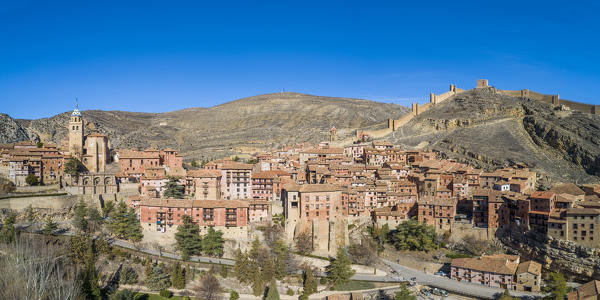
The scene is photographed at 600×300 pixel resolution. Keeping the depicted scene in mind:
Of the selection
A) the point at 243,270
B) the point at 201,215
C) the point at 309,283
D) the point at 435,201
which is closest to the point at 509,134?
the point at 435,201

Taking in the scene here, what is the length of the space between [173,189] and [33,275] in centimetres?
2163

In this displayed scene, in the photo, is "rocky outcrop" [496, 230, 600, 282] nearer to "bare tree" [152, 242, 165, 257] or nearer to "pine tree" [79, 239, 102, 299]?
"bare tree" [152, 242, 165, 257]

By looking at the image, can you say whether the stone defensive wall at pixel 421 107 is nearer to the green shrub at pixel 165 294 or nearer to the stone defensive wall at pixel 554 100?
the stone defensive wall at pixel 554 100

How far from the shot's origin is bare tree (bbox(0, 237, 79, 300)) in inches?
1235

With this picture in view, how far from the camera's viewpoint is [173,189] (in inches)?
2133

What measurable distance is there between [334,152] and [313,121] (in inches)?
2265

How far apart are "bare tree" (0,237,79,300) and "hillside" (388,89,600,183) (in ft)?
177

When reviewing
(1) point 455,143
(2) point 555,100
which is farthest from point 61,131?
(2) point 555,100

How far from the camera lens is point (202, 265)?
44.8 meters

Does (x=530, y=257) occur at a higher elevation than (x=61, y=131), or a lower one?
lower

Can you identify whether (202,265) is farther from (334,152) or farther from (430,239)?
(334,152)

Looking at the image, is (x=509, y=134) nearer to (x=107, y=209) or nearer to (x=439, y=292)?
(x=439, y=292)

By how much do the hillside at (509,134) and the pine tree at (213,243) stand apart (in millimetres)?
39918

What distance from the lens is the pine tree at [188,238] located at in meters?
46.7
